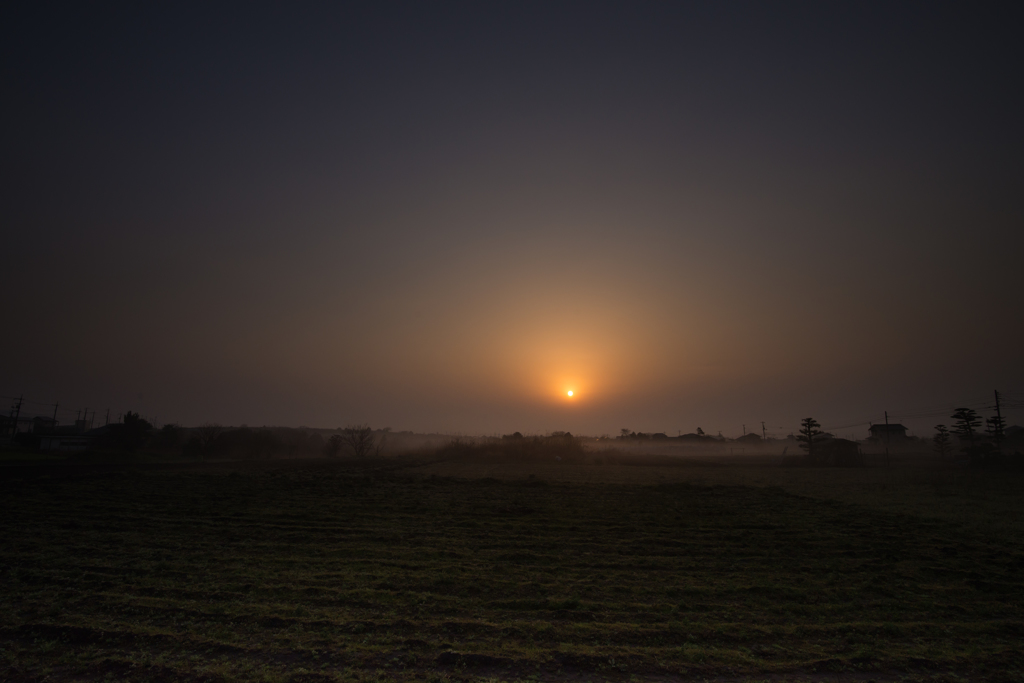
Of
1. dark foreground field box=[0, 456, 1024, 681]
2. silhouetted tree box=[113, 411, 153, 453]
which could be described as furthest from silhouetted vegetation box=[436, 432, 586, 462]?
dark foreground field box=[0, 456, 1024, 681]

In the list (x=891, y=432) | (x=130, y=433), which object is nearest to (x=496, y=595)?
Answer: (x=130, y=433)

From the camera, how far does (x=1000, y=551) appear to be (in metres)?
10.7

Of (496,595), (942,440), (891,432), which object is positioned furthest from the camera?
(891,432)

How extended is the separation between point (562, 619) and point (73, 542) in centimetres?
1055

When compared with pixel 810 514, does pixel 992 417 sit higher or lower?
higher

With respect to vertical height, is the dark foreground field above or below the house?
below

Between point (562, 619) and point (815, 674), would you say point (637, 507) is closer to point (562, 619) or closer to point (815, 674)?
point (562, 619)

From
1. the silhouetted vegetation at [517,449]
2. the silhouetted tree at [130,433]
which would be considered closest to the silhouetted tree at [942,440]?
the silhouetted vegetation at [517,449]

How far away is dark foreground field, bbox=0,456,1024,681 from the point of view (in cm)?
Result: 534

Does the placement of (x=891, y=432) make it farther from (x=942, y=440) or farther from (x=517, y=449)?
(x=517, y=449)

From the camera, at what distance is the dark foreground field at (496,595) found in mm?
5344

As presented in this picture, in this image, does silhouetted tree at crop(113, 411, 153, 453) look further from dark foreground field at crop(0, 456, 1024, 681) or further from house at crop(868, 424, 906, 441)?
house at crop(868, 424, 906, 441)

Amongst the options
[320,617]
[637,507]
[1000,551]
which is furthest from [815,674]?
[637,507]

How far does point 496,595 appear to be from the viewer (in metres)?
7.77
